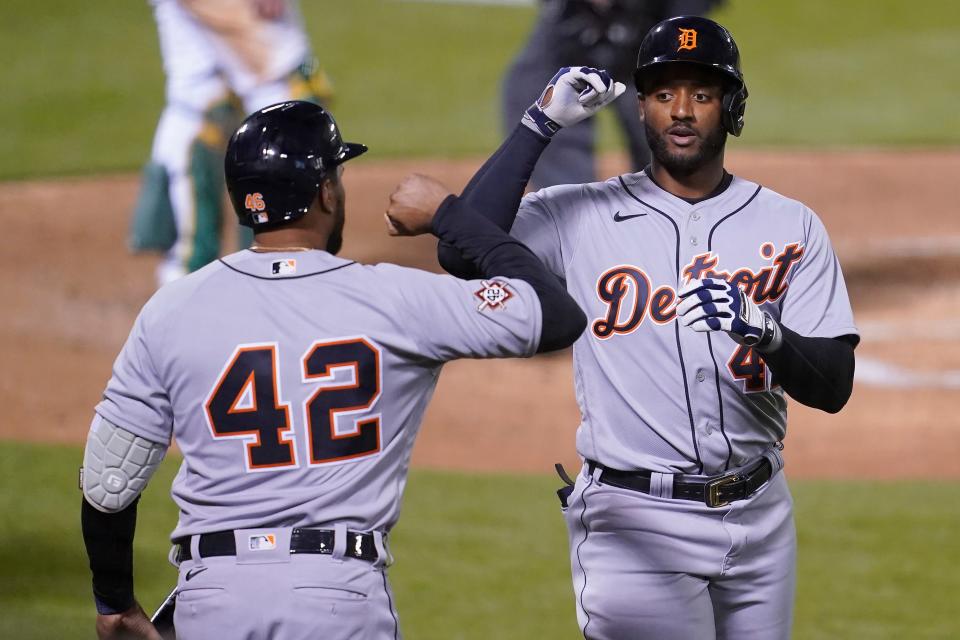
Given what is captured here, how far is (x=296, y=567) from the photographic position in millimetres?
2518

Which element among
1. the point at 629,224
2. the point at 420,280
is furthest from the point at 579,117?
the point at 420,280

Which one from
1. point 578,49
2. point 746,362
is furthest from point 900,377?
point 746,362

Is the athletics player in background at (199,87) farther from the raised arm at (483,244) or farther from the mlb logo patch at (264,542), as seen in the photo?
the mlb logo patch at (264,542)

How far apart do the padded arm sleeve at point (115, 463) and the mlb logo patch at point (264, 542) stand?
30cm

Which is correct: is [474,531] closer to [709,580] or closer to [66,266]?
[709,580]

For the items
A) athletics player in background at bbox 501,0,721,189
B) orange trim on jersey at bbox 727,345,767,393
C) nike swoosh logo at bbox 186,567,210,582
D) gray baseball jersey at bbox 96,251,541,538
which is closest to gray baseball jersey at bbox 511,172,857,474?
orange trim on jersey at bbox 727,345,767,393

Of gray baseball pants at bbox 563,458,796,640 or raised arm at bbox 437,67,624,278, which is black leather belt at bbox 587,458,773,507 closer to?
gray baseball pants at bbox 563,458,796,640

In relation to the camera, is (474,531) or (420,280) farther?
(474,531)

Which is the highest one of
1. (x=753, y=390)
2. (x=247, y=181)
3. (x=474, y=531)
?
(x=247, y=181)

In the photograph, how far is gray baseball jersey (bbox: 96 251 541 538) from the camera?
251cm

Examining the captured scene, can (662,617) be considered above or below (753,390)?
below

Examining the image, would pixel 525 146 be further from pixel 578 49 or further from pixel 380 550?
pixel 578 49

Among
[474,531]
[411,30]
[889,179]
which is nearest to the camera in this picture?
[474,531]

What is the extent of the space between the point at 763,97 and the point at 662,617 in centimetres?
1143
